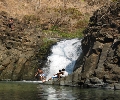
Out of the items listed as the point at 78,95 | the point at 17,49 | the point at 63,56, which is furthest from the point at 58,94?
the point at 17,49

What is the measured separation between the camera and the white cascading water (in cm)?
4673

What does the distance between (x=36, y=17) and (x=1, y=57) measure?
3570 cm

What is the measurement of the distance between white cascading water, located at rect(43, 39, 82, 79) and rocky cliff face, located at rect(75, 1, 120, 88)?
5.91 metres

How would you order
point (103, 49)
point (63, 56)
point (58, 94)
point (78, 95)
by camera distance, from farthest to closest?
point (63, 56)
point (103, 49)
point (58, 94)
point (78, 95)

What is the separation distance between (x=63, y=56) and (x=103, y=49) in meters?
16.7

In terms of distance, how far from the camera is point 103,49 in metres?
34.2

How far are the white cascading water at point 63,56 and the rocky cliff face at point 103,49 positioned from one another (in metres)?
5.91

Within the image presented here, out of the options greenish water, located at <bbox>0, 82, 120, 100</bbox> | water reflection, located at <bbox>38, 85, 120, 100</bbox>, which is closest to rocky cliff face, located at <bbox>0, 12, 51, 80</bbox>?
greenish water, located at <bbox>0, 82, 120, 100</bbox>

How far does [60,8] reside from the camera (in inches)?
3420

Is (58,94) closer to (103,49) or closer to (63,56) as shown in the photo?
(103,49)

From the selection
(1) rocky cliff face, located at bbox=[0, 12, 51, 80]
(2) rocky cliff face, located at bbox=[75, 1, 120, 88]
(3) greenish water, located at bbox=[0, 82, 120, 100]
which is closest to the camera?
(3) greenish water, located at bbox=[0, 82, 120, 100]

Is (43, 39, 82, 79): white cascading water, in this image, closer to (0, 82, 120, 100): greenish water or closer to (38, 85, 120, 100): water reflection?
(0, 82, 120, 100): greenish water

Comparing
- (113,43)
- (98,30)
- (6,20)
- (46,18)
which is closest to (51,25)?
(46,18)

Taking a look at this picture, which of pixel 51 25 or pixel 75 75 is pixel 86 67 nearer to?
pixel 75 75
